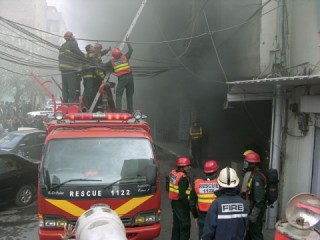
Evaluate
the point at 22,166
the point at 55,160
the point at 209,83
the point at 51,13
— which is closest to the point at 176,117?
the point at 209,83

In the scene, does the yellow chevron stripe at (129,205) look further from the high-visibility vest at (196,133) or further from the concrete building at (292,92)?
the high-visibility vest at (196,133)

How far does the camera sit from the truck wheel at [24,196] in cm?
880

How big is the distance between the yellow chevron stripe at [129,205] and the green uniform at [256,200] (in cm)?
154

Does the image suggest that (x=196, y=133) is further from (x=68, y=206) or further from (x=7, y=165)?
(x=68, y=206)

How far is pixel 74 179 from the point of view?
5.05 m

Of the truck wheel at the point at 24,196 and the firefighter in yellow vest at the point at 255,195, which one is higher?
the firefighter in yellow vest at the point at 255,195

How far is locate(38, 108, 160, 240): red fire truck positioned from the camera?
4.98 metres

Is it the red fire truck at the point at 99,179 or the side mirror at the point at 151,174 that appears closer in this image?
the red fire truck at the point at 99,179

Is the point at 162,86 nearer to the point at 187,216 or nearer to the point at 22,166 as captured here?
the point at 22,166

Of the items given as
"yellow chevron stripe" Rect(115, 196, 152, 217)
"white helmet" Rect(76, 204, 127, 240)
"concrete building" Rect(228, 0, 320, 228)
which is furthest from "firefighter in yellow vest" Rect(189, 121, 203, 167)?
"white helmet" Rect(76, 204, 127, 240)

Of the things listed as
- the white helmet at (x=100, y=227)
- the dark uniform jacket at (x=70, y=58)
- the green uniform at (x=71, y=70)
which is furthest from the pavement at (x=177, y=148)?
the white helmet at (x=100, y=227)

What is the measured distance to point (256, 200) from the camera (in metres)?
5.30

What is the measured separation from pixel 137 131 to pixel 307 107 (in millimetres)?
2937

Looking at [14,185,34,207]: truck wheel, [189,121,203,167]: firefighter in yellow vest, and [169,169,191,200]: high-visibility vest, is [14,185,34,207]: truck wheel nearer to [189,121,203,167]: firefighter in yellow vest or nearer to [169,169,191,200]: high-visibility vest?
[169,169,191,200]: high-visibility vest
